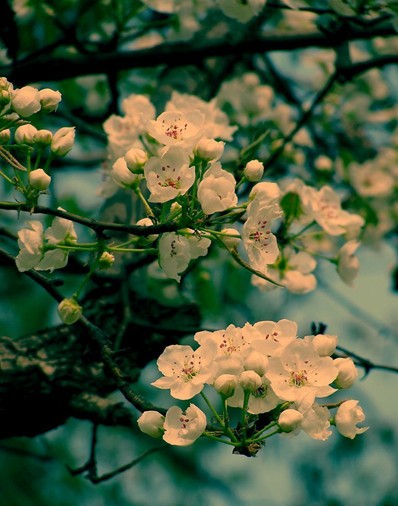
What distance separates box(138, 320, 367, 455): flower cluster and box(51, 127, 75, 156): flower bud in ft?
1.51

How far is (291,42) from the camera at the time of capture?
10.2 ft

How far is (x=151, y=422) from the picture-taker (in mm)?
1639

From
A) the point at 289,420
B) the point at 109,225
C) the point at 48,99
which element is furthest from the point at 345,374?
the point at 48,99

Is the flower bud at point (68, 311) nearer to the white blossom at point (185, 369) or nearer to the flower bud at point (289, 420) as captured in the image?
the white blossom at point (185, 369)

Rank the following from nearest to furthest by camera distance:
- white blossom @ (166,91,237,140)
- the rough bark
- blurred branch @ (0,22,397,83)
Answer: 1. the rough bark
2. white blossom @ (166,91,237,140)
3. blurred branch @ (0,22,397,83)

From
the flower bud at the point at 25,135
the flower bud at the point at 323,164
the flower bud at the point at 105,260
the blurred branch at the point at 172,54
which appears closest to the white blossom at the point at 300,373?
the flower bud at the point at 105,260

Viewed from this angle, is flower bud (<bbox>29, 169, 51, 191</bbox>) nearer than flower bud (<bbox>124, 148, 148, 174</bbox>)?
Yes

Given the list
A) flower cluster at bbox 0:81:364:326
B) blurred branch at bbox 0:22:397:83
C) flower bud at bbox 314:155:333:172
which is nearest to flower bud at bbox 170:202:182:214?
flower cluster at bbox 0:81:364:326

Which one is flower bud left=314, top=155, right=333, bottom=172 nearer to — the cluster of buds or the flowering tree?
the flowering tree

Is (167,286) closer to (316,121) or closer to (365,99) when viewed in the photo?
(316,121)

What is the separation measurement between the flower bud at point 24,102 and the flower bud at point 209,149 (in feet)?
1.07

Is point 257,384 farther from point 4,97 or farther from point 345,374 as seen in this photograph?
point 4,97

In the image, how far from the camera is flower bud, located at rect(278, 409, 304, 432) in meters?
1.58

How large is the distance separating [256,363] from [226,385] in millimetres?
67
